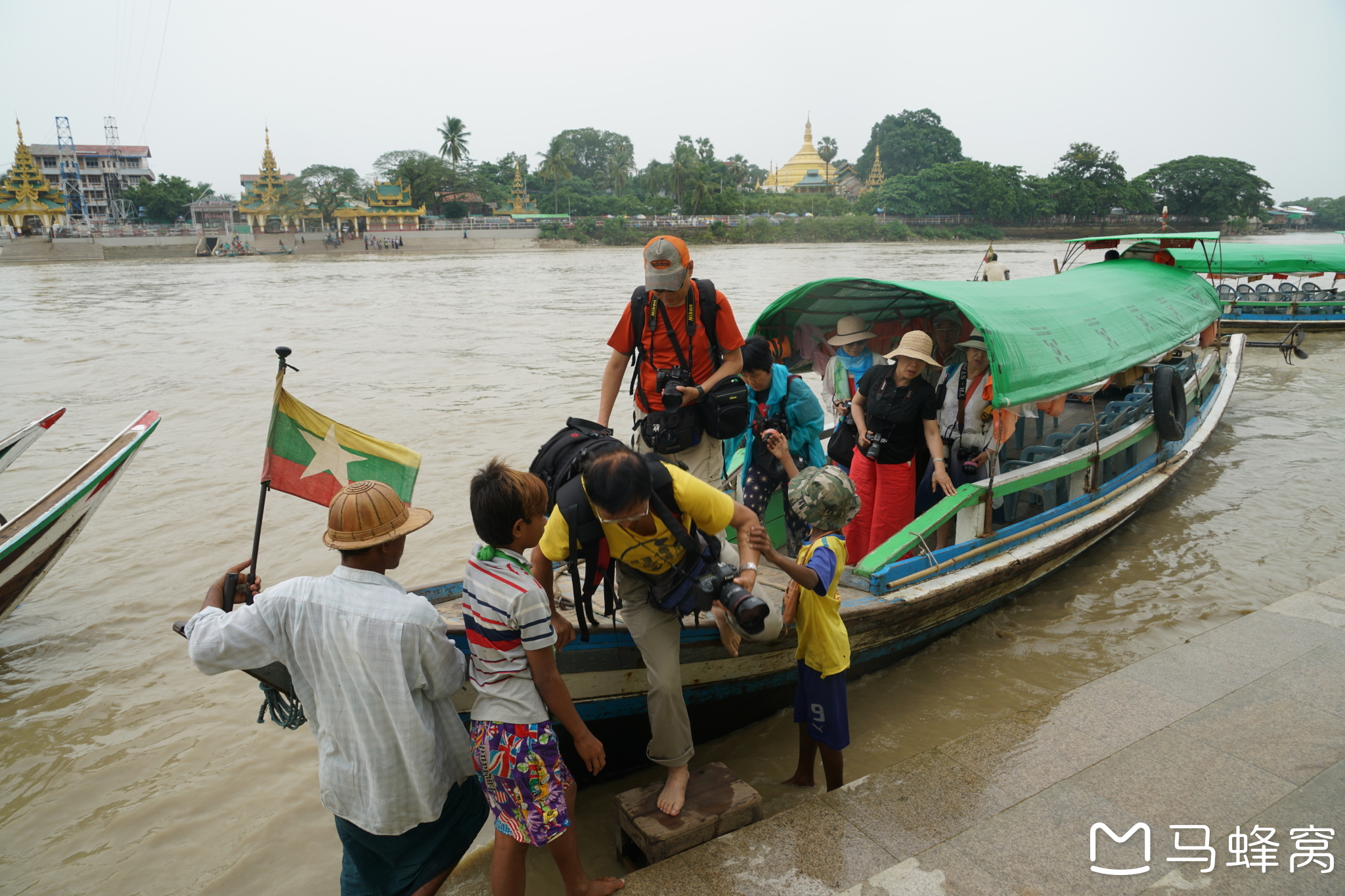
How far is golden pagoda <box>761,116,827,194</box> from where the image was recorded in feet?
251

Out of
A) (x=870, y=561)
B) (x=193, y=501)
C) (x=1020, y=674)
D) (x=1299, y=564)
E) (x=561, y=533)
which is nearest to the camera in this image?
(x=561, y=533)

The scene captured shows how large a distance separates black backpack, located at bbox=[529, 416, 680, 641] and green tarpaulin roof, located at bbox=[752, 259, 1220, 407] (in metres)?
2.37

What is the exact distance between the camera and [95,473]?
458cm

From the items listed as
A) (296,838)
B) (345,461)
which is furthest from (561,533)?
(296,838)

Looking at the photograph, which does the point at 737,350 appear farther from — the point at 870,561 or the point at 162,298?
the point at 162,298

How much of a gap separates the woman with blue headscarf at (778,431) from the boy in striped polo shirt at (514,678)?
1951 mm

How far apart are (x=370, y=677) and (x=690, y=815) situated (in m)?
1.16

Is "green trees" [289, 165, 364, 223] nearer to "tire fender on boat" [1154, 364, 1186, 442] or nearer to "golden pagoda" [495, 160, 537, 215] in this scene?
"golden pagoda" [495, 160, 537, 215]

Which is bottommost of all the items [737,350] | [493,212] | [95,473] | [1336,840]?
[1336,840]

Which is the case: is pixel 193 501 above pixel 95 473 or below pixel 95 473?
below

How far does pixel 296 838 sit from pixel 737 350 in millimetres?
2807

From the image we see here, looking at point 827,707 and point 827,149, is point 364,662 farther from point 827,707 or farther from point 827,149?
point 827,149

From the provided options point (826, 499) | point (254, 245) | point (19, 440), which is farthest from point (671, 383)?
point (254, 245)

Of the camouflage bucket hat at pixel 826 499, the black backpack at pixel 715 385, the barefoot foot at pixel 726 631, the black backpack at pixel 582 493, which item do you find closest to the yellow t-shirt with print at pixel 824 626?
the camouflage bucket hat at pixel 826 499
